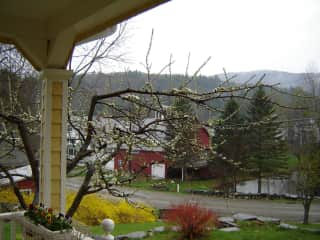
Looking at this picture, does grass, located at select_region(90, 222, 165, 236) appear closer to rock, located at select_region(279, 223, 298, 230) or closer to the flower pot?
rock, located at select_region(279, 223, 298, 230)

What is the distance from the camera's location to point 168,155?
3.69m

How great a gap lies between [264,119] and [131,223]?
10.4 ft

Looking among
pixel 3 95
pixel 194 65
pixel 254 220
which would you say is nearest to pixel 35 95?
pixel 3 95

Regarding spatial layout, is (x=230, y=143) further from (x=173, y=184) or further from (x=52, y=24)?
(x=52, y=24)

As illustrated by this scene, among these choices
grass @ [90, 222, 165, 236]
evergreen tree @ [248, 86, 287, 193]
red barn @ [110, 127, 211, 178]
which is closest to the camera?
evergreen tree @ [248, 86, 287, 193]

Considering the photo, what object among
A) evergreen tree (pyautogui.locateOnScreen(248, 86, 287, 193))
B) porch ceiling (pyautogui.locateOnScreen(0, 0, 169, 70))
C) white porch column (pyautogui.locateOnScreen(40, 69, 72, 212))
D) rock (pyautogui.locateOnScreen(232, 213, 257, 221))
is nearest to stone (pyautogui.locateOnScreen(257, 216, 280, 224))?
rock (pyautogui.locateOnScreen(232, 213, 257, 221))

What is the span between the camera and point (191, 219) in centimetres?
569

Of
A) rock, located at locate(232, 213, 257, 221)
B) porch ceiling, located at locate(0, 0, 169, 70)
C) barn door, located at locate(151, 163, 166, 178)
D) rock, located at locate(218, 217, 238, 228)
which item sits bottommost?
rock, located at locate(218, 217, 238, 228)

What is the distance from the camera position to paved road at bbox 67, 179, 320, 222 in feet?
15.8

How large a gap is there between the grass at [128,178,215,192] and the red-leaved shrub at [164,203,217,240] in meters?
0.77

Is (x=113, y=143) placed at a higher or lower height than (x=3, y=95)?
lower

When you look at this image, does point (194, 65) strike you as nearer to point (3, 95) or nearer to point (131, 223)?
point (3, 95)

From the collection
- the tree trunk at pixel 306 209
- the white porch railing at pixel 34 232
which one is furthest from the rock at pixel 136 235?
the white porch railing at pixel 34 232

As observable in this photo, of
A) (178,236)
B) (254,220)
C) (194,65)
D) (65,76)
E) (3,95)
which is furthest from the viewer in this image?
(254,220)
